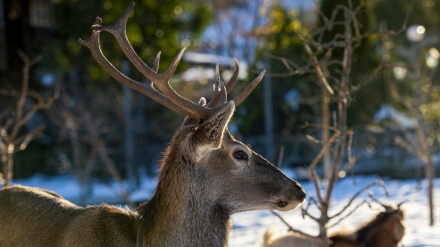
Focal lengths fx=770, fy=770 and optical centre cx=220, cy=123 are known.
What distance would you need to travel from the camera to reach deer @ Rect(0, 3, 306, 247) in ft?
13.9

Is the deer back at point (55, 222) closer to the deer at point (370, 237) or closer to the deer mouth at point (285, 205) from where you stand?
the deer mouth at point (285, 205)

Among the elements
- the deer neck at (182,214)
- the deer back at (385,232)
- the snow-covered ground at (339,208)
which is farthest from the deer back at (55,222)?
the deer back at (385,232)

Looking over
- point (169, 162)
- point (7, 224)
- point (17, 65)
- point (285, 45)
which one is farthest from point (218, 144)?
point (17, 65)

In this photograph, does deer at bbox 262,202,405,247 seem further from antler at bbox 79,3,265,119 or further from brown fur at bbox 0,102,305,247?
antler at bbox 79,3,265,119

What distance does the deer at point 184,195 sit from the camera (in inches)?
166

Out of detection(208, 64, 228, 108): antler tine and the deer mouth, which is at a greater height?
detection(208, 64, 228, 108): antler tine

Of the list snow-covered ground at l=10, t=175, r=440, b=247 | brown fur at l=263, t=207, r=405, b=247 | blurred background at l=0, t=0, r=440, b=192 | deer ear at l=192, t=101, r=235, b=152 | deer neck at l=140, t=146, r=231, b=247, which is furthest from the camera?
blurred background at l=0, t=0, r=440, b=192

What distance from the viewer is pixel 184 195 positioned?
4.27 metres

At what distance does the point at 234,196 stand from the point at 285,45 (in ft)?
32.5

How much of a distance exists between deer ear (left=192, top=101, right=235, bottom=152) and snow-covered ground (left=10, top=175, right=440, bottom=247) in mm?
2022

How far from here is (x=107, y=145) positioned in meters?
14.5

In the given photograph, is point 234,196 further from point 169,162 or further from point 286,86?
point 286,86

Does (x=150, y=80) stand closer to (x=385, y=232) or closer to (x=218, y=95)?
(x=218, y=95)

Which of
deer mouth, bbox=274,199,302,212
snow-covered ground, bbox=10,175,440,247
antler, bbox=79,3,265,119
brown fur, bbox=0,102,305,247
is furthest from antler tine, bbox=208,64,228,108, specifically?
snow-covered ground, bbox=10,175,440,247
